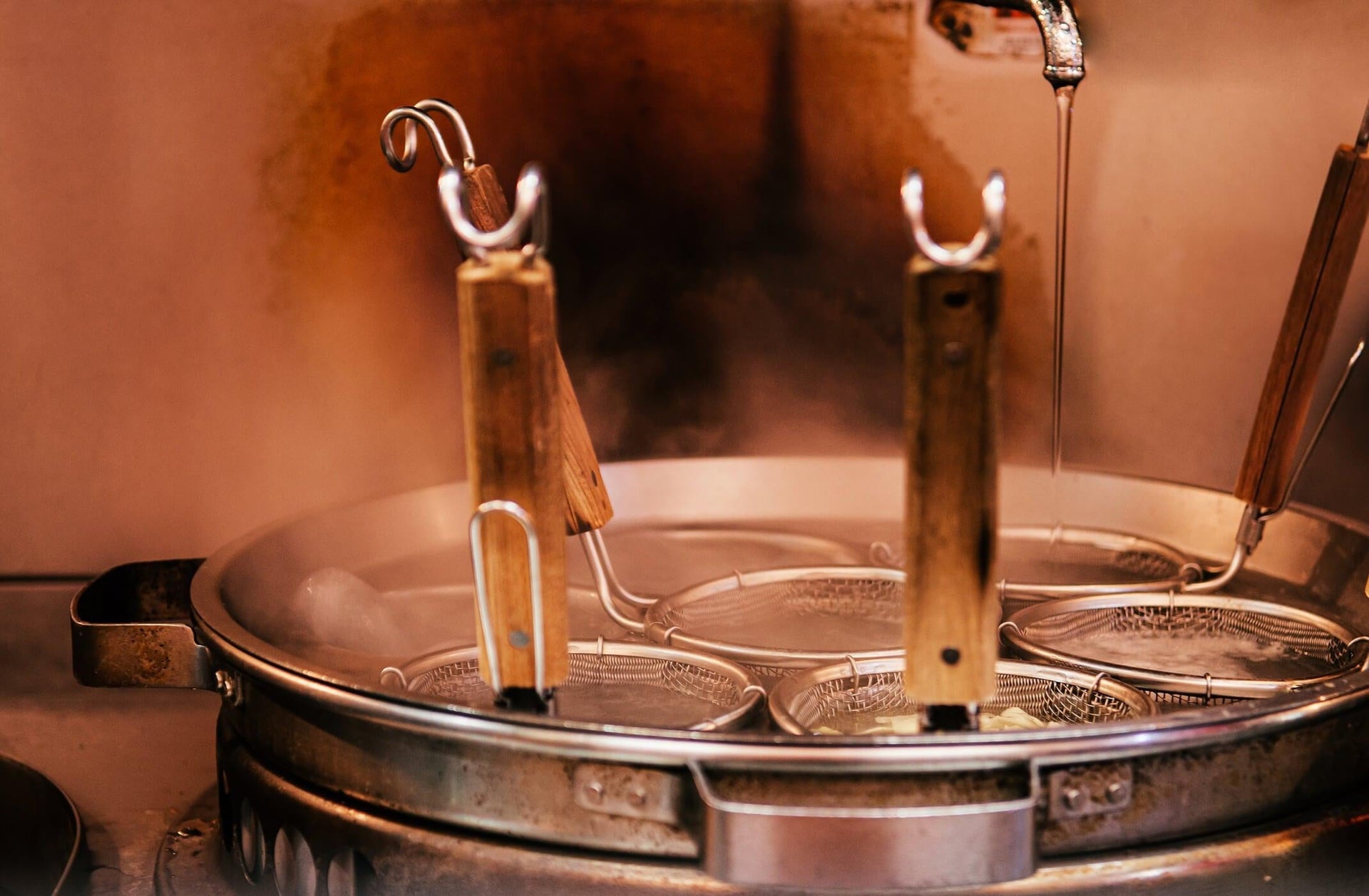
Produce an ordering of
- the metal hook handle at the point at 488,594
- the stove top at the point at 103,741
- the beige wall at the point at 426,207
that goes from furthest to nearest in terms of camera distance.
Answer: the beige wall at the point at 426,207 → the stove top at the point at 103,741 → the metal hook handle at the point at 488,594

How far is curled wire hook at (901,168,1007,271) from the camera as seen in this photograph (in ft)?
2.83

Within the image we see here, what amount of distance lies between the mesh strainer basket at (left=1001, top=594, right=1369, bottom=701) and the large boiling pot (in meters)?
0.28

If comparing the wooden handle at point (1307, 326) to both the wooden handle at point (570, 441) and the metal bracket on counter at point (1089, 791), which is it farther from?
the wooden handle at point (570, 441)

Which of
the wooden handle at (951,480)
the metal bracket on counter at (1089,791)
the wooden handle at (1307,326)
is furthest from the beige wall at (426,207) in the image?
the wooden handle at (951,480)

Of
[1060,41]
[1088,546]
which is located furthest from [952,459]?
[1088,546]

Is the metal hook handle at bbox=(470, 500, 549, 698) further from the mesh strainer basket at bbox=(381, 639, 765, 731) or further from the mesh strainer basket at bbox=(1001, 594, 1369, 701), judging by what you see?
the mesh strainer basket at bbox=(1001, 594, 1369, 701)

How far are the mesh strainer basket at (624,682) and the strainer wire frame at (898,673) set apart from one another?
4cm

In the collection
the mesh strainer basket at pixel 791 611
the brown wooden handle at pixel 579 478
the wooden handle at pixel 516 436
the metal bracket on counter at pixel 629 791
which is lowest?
the mesh strainer basket at pixel 791 611

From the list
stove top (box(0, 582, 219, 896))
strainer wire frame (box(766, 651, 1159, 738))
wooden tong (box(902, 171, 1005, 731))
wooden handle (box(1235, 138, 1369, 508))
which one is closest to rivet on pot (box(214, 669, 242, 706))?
stove top (box(0, 582, 219, 896))

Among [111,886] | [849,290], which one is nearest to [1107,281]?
[849,290]

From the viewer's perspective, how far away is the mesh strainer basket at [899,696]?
1335mm

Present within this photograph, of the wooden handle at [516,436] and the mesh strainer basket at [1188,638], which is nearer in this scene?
the wooden handle at [516,436]

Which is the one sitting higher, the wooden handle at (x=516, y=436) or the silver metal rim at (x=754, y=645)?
the wooden handle at (x=516, y=436)

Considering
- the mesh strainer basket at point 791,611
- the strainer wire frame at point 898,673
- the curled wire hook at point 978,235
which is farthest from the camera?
the mesh strainer basket at point 791,611
